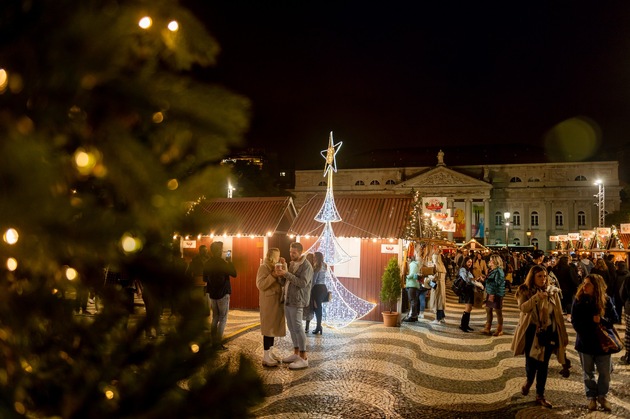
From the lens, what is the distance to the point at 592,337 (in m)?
5.99

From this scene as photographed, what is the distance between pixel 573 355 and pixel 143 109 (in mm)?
10174

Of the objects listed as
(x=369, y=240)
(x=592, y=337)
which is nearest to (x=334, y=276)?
(x=369, y=240)

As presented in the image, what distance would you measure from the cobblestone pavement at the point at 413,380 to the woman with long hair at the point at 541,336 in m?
0.36

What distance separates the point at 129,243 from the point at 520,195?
228 ft

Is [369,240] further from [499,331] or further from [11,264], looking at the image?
[11,264]

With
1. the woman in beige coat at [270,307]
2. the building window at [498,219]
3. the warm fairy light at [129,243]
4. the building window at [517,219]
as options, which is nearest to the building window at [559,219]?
the building window at [517,219]

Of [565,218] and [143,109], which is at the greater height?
[565,218]

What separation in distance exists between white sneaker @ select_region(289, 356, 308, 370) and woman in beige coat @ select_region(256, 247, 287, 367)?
0.32 metres

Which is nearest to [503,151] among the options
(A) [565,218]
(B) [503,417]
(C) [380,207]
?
(A) [565,218]

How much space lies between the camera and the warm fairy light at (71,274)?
1413 mm

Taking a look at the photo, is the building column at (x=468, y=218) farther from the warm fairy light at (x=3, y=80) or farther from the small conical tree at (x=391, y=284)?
the warm fairy light at (x=3, y=80)

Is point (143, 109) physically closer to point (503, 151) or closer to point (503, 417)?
point (503, 417)

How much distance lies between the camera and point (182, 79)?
4.84 ft

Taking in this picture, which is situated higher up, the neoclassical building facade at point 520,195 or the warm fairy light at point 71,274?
the neoclassical building facade at point 520,195
